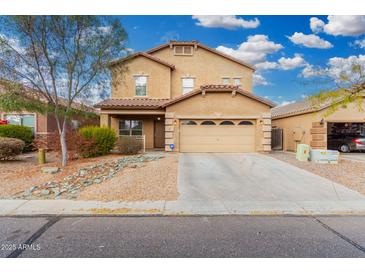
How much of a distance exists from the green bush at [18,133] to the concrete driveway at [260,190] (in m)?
12.5

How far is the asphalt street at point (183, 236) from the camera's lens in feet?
10.5

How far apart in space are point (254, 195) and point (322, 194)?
208 centimetres

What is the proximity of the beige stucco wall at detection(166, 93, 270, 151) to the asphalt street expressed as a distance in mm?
9692

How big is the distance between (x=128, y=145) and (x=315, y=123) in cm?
1304

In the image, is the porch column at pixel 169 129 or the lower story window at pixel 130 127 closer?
the porch column at pixel 169 129

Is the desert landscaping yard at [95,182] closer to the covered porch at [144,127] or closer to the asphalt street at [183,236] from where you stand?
the asphalt street at [183,236]

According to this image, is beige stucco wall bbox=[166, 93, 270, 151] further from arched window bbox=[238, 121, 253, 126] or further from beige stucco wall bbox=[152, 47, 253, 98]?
beige stucco wall bbox=[152, 47, 253, 98]

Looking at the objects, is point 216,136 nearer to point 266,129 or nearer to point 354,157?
point 266,129

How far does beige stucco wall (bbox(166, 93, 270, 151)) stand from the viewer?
45.2 feet

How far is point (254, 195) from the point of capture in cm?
588

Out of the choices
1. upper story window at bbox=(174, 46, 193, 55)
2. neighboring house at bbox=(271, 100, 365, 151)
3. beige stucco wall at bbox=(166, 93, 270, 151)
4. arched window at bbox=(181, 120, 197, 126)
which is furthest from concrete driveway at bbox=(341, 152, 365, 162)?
upper story window at bbox=(174, 46, 193, 55)

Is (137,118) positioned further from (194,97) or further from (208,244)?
(208,244)

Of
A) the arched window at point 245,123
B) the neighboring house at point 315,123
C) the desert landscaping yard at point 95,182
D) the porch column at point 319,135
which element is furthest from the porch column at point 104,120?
the porch column at point 319,135

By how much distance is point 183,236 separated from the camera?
3.62 metres
